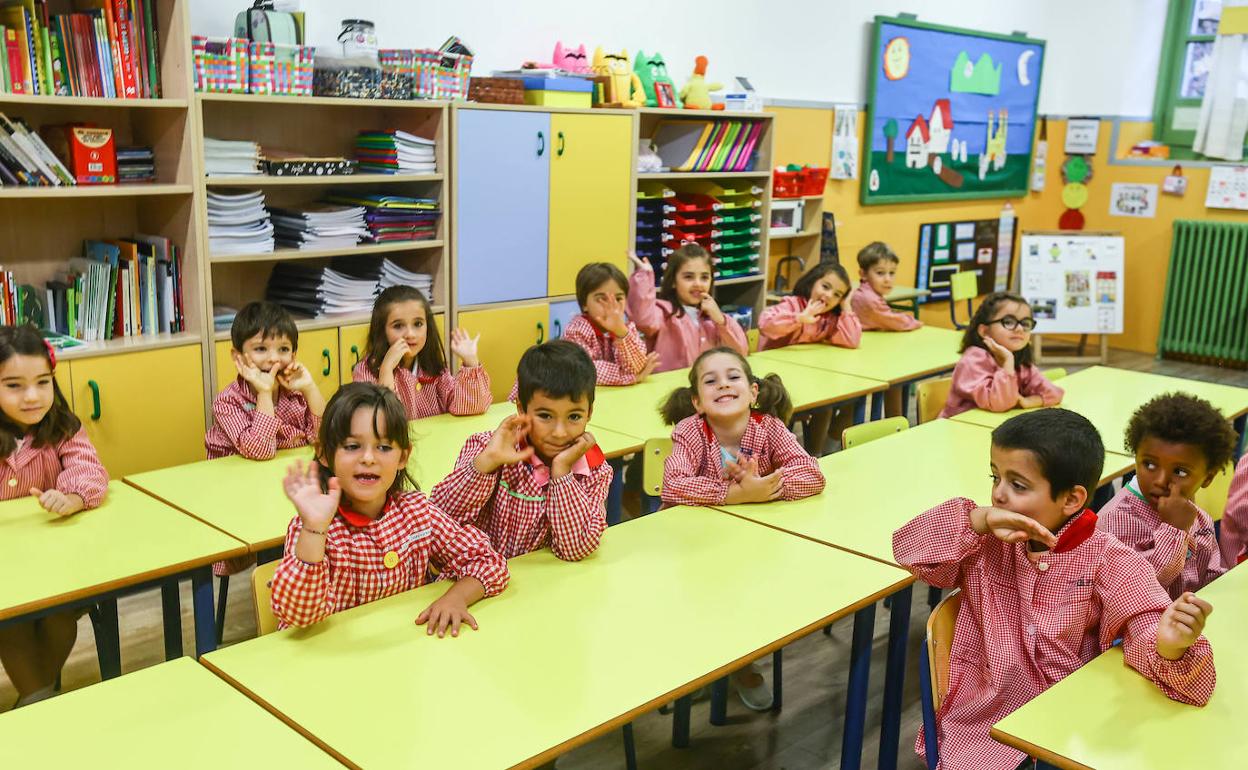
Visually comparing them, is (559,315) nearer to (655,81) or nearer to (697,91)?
(655,81)

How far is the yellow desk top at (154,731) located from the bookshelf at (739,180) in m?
3.98

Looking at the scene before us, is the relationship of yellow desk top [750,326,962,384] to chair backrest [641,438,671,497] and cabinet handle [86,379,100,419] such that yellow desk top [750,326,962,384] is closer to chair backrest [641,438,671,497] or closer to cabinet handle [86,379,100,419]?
chair backrest [641,438,671,497]

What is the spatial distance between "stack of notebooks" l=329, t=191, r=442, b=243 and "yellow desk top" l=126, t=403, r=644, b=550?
1.39m

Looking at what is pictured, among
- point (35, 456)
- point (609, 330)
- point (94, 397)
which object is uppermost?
point (609, 330)

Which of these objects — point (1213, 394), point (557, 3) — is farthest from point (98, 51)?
point (1213, 394)

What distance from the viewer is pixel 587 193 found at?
4.91 meters

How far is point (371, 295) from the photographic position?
439cm

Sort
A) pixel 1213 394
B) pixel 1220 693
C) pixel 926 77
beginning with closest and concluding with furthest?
pixel 1220 693 → pixel 1213 394 → pixel 926 77

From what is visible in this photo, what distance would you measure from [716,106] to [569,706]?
441 cm

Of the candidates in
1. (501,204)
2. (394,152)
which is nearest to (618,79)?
(501,204)

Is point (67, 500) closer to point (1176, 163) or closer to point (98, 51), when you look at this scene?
point (98, 51)

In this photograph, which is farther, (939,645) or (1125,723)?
(939,645)

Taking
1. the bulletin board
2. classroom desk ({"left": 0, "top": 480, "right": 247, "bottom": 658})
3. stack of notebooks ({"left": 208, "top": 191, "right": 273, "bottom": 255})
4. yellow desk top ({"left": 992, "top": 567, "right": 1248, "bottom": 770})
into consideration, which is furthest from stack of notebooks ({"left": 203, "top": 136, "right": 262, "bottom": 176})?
the bulletin board

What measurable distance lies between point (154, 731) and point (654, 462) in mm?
1554
